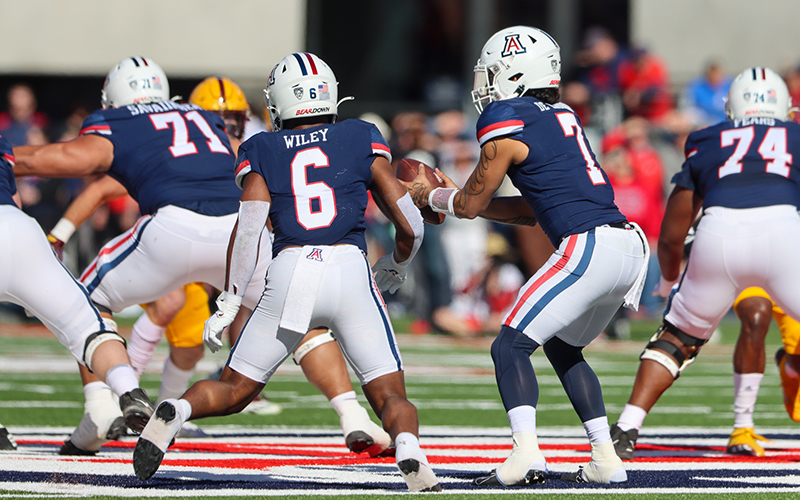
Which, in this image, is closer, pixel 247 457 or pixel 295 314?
pixel 295 314

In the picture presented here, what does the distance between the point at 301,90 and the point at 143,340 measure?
2.37m

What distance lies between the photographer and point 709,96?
51.2 ft

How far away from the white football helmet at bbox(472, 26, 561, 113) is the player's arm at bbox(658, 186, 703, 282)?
1.14m

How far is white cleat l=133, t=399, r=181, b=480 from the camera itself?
4387 mm

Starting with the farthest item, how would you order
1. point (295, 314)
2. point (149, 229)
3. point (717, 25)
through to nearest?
point (717, 25) → point (149, 229) → point (295, 314)

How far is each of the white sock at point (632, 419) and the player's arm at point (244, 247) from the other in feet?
6.56

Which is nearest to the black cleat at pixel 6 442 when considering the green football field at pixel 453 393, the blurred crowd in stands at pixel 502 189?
the green football field at pixel 453 393

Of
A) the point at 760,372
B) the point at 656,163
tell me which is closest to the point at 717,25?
the point at 656,163

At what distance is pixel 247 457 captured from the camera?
17.9 feet

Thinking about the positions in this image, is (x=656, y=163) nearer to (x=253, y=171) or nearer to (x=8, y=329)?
(x=8, y=329)

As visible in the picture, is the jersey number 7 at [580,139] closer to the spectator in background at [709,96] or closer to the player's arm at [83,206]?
the player's arm at [83,206]

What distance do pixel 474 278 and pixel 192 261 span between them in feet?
26.0

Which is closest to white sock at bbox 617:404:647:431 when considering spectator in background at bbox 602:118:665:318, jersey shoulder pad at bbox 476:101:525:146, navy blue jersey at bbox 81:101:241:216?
jersey shoulder pad at bbox 476:101:525:146

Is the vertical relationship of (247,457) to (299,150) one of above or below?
below
